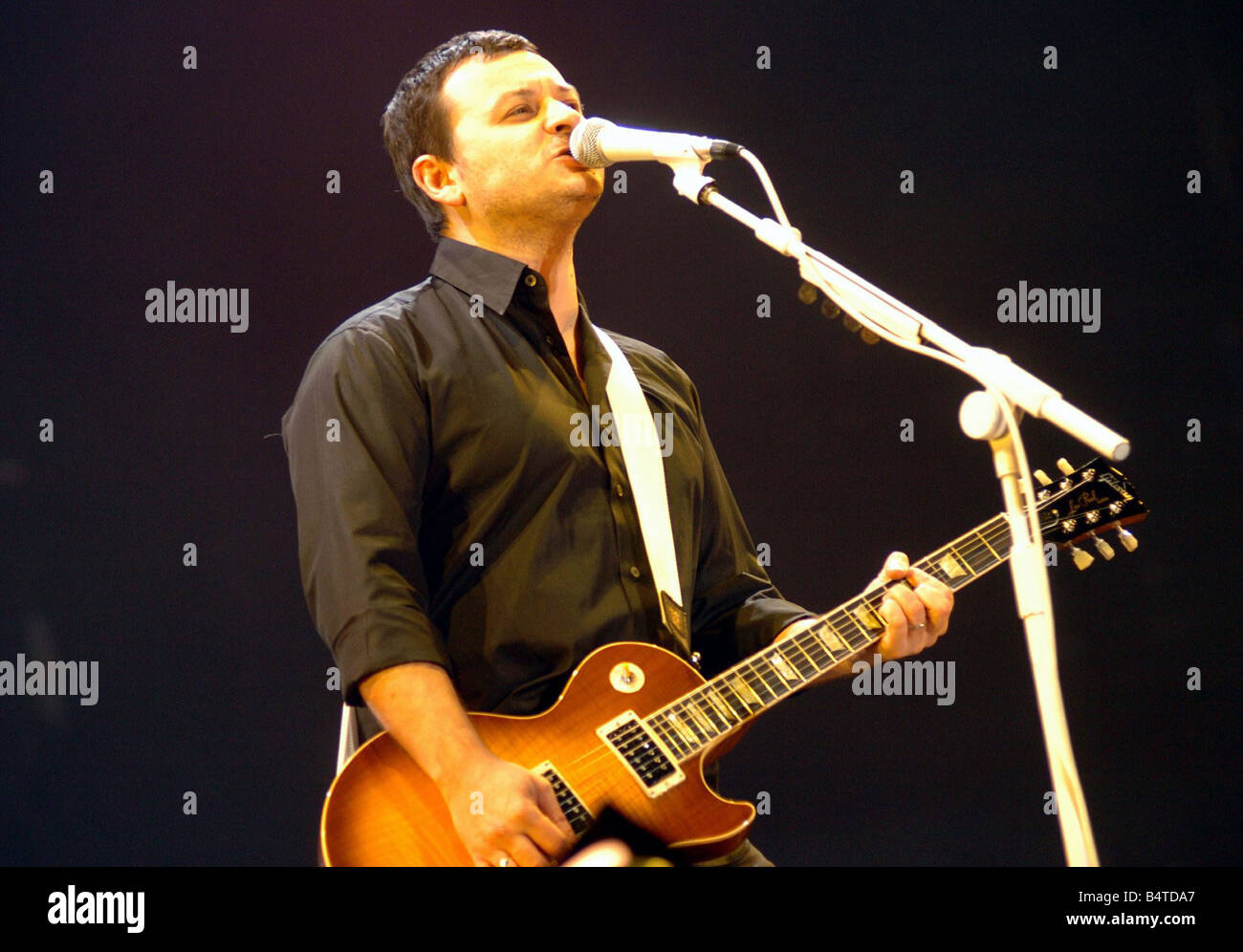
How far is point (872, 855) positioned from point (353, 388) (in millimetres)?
2098

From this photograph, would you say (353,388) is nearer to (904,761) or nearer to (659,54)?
(659,54)

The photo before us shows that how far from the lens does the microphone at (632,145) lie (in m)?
1.79

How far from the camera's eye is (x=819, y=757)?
10.8 feet

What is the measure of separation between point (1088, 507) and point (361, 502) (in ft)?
4.21

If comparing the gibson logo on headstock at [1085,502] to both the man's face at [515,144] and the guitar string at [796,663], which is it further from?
the man's face at [515,144]

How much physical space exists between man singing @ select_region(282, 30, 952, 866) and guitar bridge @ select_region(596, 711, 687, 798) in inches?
6.3

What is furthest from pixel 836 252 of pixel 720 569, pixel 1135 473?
pixel 720 569

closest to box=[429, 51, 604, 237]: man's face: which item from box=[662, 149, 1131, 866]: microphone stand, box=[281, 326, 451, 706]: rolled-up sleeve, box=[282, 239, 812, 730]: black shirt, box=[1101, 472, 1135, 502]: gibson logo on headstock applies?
box=[282, 239, 812, 730]: black shirt

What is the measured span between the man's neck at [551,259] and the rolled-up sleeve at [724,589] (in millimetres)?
410

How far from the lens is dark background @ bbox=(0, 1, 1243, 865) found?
10.0 feet
